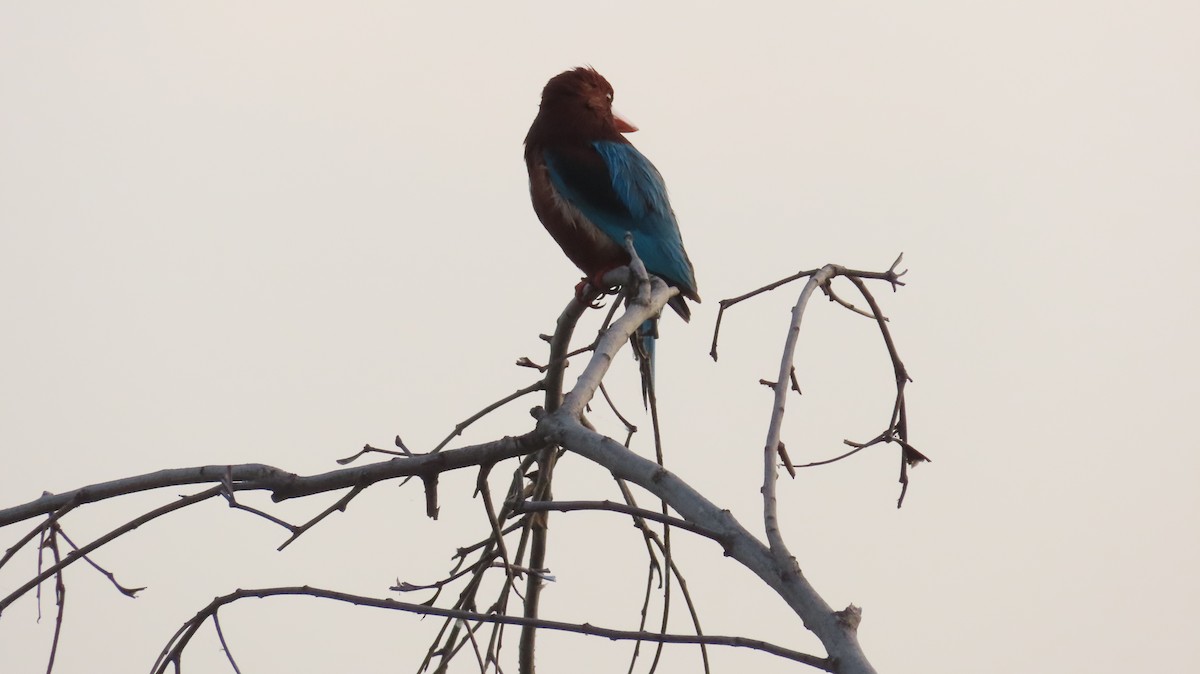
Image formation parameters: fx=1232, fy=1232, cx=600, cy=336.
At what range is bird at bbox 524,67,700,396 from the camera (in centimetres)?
348

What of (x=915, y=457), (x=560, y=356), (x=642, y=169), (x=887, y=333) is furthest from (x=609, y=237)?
(x=915, y=457)

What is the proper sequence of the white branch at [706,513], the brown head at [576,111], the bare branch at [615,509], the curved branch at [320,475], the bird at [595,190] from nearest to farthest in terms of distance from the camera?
the white branch at [706,513], the bare branch at [615,509], the curved branch at [320,475], the bird at [595,190], the brown head at [576,111]

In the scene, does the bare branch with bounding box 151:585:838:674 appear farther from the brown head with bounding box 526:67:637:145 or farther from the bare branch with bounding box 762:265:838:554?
the brown head with bounding box 526:67:637:145

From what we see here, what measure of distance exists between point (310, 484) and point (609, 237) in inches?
77.5

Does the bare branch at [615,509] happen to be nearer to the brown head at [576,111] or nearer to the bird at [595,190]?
the bird at [595,190]

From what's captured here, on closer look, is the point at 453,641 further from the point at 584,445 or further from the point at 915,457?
the point at 915,457

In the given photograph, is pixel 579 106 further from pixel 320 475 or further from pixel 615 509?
pixel 615 509

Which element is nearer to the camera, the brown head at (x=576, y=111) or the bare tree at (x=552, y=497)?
the bare tree at (x=552, y=497)

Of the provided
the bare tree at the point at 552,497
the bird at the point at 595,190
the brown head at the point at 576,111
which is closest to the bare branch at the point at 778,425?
the bare tree at the point at 552,497

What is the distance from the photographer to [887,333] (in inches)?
76.4

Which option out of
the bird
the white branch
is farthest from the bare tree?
the bird

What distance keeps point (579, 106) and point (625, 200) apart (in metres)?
0.41

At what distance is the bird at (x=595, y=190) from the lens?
11.4ft

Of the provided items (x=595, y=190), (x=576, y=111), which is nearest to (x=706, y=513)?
(x=595, y=190)
